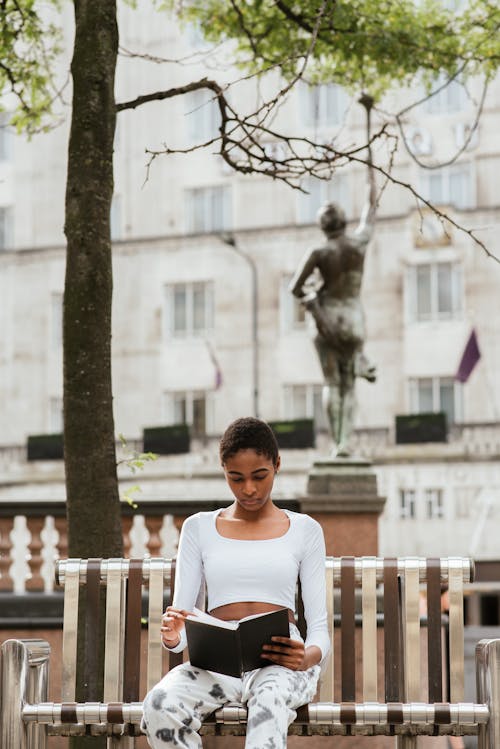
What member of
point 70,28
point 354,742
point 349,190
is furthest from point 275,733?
point 70,28

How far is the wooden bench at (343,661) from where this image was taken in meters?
4.84

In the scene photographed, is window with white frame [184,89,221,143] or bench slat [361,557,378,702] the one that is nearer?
bench slat [361,557,378,702]

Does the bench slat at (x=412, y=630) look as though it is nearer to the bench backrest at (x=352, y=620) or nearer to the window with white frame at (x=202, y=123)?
the bench backrest at (x=352, y=620)

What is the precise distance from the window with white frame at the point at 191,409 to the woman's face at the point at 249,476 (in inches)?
1460

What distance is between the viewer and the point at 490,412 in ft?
130

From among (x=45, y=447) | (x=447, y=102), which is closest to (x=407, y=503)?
(x=45, y=447)

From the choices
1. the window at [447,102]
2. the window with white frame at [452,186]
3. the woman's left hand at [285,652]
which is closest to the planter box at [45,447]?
the window with white frame at [452,186]

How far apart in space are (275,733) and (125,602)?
122 cm

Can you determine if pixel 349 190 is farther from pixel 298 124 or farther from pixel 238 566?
pixel 238 566

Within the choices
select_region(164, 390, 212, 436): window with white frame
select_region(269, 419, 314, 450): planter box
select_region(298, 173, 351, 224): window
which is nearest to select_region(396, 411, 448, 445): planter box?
select_region(269, 419, 314, 450): planter box

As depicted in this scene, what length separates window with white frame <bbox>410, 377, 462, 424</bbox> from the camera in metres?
40.1

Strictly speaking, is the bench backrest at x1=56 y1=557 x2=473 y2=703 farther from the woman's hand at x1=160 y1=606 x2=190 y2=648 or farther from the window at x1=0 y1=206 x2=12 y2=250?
the window at x1=0 y1=206 x2=12 y2=250

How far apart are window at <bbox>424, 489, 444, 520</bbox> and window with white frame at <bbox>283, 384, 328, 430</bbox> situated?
4.43 metres

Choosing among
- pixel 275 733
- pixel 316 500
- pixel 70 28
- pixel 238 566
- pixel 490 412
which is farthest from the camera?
pixel 70 28
